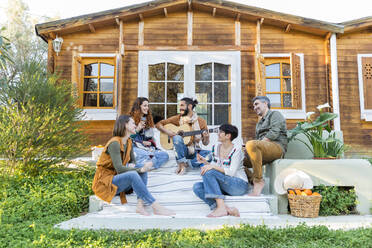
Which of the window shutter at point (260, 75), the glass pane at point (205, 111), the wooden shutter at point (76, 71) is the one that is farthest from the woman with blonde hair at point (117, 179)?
the window shutter at point (260, 75)

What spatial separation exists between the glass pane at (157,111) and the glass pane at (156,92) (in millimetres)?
143

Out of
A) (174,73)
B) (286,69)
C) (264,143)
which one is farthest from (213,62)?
(264,143)

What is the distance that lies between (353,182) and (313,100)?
3.42 metres

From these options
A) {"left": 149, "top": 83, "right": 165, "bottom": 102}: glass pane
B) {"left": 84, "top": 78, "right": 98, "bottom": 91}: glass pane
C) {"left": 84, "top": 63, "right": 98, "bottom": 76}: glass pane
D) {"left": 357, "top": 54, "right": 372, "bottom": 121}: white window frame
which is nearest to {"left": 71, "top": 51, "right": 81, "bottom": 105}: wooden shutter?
{"left": 84, "top": 78, "right": 98, "bottom": 91}: glass pane

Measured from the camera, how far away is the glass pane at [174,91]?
675 centimetres

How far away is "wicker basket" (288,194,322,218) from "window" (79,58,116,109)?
4.65 metres

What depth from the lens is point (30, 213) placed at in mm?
3389

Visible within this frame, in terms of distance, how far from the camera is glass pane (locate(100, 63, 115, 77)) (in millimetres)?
6941

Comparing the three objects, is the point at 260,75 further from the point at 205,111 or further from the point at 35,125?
the point at 35,125

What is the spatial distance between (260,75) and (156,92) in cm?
238

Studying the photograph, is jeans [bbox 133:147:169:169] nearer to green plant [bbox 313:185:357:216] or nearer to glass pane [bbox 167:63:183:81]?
green plant [bbox 313:185:357:216]

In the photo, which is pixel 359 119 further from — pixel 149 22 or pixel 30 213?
pixel 30 213

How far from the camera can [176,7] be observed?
6.94 metres

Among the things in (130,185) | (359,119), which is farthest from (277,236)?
(359,119)
